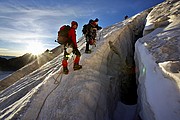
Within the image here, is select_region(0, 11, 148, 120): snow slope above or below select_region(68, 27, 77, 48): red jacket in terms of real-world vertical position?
below

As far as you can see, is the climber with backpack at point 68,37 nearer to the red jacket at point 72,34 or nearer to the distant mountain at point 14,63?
the red jacket at point 72,34

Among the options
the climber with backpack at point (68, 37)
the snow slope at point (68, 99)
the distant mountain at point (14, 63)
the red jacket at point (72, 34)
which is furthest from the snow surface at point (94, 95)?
the distant mountain at point (14, 63)

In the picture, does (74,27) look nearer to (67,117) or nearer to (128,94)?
(67,117)

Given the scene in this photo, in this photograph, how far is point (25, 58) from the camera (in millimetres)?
41312

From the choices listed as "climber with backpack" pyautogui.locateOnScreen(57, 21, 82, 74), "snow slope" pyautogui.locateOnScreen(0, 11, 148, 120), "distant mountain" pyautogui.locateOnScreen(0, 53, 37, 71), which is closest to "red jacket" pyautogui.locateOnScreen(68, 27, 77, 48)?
"climber with backpack" pyautogui.locateOnScreen(57, 21, 82, 74)

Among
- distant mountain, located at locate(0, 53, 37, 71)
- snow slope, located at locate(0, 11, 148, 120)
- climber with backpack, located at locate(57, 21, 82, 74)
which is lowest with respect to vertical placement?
distant mountain, located at locate(0, 53, 37, 71)

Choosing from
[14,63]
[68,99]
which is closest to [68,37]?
[68,99]

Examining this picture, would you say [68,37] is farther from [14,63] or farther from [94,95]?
[14,63]

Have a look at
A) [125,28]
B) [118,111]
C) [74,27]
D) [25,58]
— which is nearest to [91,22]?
[74,27]

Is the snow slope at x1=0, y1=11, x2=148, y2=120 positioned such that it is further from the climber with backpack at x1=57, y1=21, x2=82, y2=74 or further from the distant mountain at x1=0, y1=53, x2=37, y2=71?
the distant mountain at x1=0, y1=53, x2=37, y2=71

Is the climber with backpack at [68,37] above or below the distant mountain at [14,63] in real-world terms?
above

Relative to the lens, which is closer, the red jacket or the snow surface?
the snow surface

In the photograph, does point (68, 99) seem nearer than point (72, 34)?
Yes

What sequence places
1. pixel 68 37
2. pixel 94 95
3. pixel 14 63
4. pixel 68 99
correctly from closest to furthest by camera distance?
pixel 68 99, pixel 94 95, pixel 68 37, pixel 14 63
